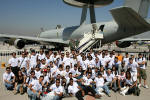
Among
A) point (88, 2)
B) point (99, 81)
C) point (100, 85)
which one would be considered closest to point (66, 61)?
point (99, 81)

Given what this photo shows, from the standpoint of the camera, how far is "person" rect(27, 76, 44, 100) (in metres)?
5.38

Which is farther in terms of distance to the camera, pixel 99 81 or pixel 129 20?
pixel 129 20

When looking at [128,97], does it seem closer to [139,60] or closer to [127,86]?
[127,86]

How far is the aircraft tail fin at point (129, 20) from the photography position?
1154 centimetres

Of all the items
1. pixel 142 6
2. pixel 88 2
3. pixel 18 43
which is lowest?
pixel 18 43

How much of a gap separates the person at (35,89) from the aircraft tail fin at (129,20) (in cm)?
806

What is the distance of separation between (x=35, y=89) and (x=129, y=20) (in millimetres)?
10410

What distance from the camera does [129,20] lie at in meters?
13.1

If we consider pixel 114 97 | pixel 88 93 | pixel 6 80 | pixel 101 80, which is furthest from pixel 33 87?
pixel 114 97

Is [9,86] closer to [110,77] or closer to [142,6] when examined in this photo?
[110,77]

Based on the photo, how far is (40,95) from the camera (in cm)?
557

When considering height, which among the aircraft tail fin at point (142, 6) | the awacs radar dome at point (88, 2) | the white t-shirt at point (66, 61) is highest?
the awacs radar dome at point (88, 2)

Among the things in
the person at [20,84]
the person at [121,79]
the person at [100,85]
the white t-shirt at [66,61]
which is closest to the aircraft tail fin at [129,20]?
the white t-shirt at [66,61]

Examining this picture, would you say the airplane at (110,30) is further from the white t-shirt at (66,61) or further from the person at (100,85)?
the person at (100,85)
